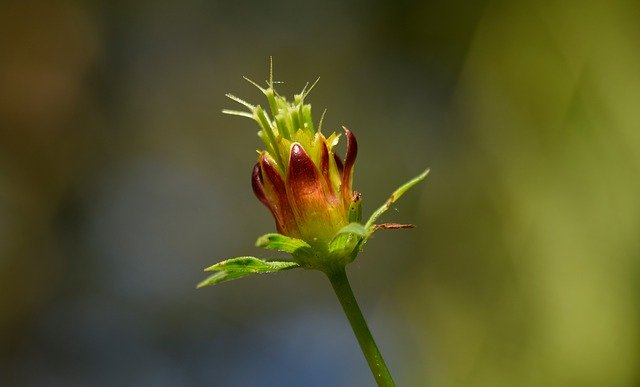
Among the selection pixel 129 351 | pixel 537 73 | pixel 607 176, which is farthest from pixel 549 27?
pixel 129 351

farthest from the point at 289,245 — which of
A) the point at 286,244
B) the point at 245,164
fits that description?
the point at 245,164

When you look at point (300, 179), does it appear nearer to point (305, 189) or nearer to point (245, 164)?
point (305, 189)

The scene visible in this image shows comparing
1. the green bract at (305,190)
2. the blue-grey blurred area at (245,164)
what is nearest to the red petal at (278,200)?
the green bract at (305,190)

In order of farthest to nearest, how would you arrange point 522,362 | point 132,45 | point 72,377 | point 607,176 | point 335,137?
point 132,45 → point 72,377 → point 522,362 → point 607,176 → point 335,137

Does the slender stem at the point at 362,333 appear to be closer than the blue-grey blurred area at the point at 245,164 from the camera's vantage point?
Yes

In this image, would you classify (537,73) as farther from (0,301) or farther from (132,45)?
(0,301)

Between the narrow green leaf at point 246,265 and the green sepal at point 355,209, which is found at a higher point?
the green sepal at point 355,209

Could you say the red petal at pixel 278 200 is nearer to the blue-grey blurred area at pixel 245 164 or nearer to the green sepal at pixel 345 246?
the green sepal at pixel 345 246

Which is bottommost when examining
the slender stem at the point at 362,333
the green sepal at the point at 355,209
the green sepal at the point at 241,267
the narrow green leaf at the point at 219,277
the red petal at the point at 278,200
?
the slender stem at the point at 362,333
